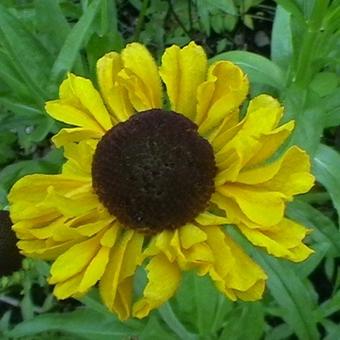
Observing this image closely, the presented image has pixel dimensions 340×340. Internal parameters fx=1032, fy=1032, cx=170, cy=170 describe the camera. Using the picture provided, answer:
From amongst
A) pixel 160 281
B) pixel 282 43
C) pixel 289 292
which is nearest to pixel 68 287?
pixel 160 281

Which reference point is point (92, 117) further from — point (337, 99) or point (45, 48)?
point (337, 99)

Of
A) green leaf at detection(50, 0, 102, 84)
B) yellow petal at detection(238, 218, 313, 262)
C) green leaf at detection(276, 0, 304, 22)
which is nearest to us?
yellow petal at detection(238, 218, 313, 262)

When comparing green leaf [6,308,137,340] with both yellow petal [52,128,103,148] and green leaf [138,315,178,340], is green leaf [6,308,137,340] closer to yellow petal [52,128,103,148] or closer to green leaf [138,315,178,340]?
green leaf [138,315,178,340]

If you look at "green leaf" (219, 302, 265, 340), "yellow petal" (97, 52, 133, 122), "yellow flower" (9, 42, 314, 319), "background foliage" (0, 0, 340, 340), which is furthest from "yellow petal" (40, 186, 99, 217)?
"green leaf" (219, 302, 265, 340)

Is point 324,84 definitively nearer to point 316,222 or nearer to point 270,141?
point 316,222

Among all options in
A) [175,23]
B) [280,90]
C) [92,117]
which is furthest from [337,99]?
[175,23]

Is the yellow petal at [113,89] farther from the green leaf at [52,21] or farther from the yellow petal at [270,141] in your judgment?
the green leaf at [52,21]

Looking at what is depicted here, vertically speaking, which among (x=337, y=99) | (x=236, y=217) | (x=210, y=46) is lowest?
(x=210, y=46)

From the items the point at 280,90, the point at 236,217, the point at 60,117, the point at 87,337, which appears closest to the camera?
the point at 236,217
